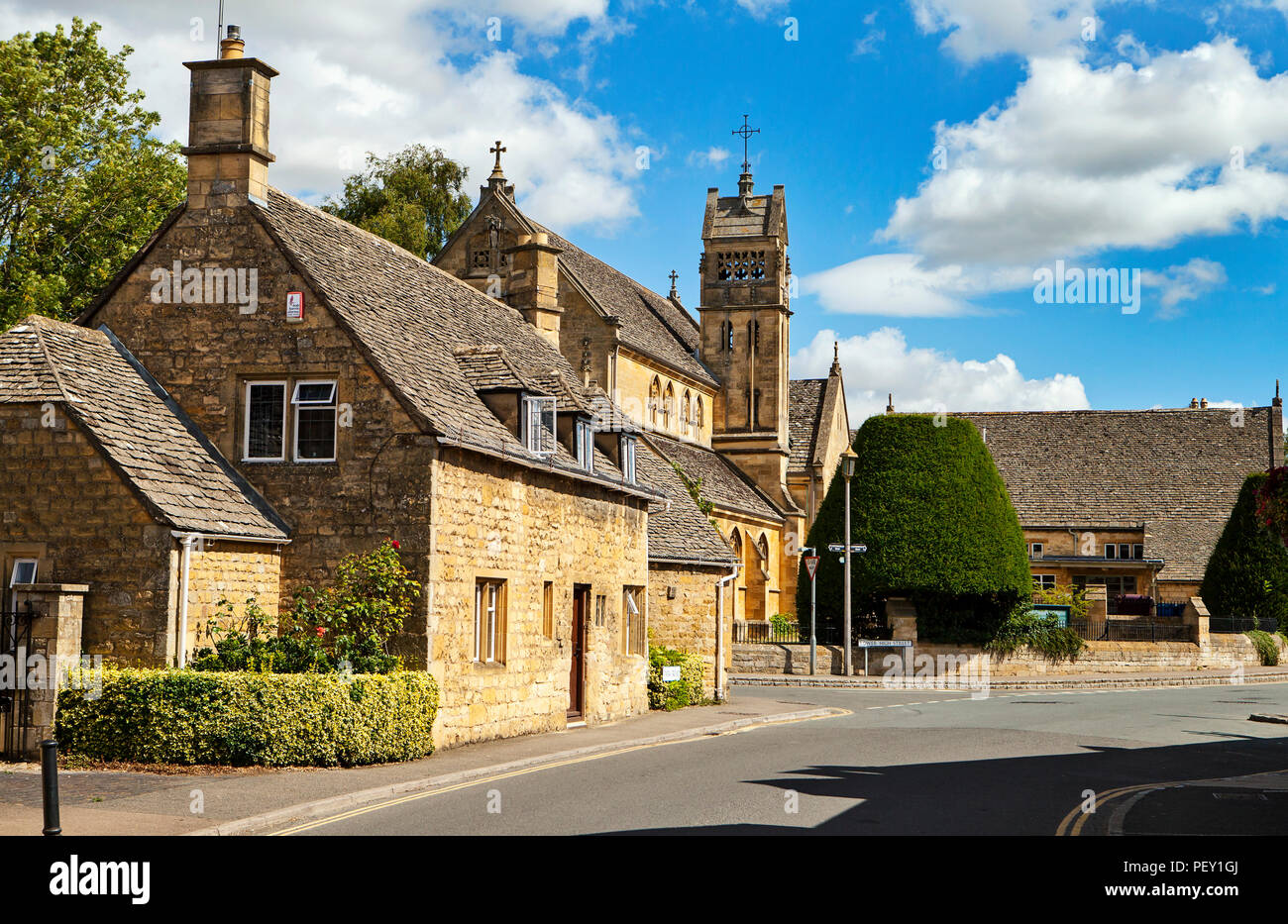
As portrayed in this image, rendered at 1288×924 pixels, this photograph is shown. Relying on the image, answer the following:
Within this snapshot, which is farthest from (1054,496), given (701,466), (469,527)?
(469,527)

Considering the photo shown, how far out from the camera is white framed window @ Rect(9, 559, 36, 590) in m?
16.4

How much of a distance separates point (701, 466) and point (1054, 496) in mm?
24290

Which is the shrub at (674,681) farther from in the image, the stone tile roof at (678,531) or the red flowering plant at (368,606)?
the red flowering plant at (368,606)

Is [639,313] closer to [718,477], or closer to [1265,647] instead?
[718,477]

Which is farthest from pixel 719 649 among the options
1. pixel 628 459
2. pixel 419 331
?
pixel 419 331

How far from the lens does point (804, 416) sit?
206 feet

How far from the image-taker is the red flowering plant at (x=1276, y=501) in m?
13.2

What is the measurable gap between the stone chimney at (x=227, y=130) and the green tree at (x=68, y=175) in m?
11.1

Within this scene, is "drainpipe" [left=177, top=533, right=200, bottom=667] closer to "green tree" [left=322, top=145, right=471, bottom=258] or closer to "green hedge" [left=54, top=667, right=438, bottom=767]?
"green hedge" [left=54, top=667, right=438, bottom=767]

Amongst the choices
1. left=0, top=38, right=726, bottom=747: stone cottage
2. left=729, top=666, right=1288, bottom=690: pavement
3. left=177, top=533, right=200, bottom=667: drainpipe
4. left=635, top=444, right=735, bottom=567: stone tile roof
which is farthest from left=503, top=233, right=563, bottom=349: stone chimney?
left=177, top=533, right=200, bottom=667: drainpipe

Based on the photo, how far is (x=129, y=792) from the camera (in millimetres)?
13172

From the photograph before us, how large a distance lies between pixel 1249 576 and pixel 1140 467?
Answer: 22.1 m

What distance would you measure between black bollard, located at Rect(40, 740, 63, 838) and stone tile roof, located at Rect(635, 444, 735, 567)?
16855 mm

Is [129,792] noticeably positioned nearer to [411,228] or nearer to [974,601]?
[974,601]
